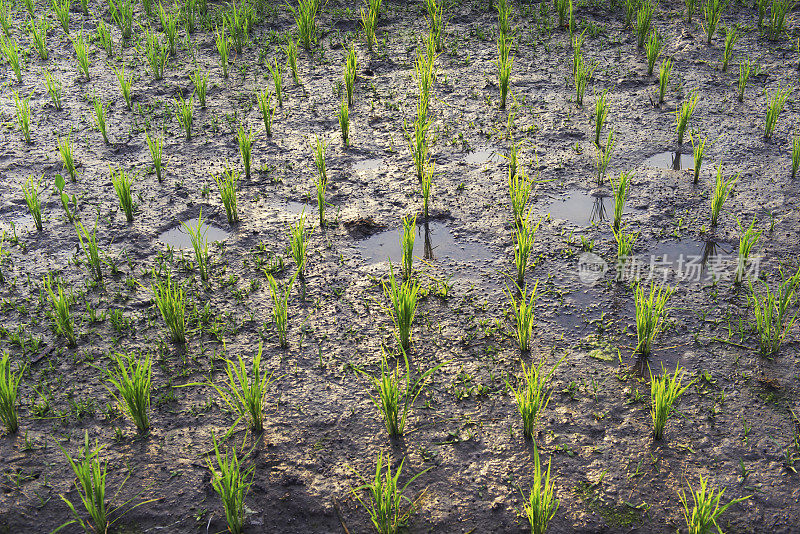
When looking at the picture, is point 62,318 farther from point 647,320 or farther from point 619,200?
point 619,200

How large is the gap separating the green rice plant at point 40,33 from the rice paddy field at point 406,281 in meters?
0.08

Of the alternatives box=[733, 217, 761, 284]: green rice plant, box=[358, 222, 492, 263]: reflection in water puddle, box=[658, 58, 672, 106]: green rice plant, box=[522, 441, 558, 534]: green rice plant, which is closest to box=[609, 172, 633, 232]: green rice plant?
box=[733, 217, 761, 284]: green rice plant

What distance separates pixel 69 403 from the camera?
9.22ft

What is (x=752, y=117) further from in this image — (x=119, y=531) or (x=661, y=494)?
(x=119, y=531)

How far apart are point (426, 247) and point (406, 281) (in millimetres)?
368

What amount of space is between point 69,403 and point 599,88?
163 inches

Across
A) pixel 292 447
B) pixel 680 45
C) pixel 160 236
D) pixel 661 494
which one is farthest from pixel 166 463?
pixel 680 45

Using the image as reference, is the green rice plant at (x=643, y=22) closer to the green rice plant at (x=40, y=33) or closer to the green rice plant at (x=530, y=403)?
the green rice plant at (x=530, y=403)

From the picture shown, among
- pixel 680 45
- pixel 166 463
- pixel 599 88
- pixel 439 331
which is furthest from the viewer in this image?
pixel 680 45

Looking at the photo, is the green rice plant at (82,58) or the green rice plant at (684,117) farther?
the green rice plant at (82,58)

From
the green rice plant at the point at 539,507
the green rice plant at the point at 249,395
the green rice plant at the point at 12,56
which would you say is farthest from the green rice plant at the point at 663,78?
the green rice plant at the point at 12,56

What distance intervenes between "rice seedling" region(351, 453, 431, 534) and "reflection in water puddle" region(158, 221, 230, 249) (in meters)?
1.83

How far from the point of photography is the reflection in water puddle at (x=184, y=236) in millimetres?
3770

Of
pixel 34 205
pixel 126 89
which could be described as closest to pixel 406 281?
pixel 34 205
